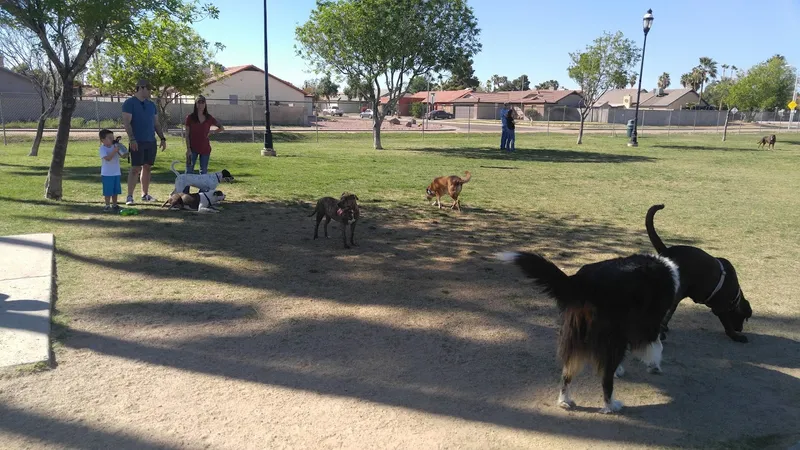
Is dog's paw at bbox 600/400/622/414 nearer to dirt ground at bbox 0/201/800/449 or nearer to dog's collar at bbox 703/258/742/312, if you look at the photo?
dirt ground at bbox 0/201/800/449

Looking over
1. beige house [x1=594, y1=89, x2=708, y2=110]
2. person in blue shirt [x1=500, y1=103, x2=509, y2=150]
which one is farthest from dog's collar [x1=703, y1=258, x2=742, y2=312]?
beige house [x1=594, y1=89, x2=708, y2=110]

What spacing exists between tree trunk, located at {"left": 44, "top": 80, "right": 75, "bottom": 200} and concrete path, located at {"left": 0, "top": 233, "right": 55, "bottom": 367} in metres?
2.98

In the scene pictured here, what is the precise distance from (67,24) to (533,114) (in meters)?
67.5

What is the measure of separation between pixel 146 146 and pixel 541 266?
734 cm

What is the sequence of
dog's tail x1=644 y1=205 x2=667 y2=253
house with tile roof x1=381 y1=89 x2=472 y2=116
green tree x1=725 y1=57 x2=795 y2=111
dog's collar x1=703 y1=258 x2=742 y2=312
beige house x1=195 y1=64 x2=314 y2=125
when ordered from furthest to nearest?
house with tile roof x1=381 y1=89 x2=472 y2=116 → beige house x1=195 y1=64 x2=314 y2=125 → green tree x1=725 y1=57 x2=795 y2=111 → dog's tail x1=644 y1=205 x2=667 y2=253 → dog's collar x1=703 y1=258 x2=742 y2=312

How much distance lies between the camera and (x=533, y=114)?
71062mm

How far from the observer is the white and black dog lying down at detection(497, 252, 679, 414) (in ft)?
9.84

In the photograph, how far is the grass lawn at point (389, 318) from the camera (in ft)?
Answer: 10.5

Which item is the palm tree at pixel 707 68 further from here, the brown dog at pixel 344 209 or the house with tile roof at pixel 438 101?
the brown dog at pixel 344 209

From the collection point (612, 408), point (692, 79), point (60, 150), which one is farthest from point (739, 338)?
point (692, 79)

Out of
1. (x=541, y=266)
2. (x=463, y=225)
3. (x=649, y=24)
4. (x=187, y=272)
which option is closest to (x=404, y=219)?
(x=463, y=225)

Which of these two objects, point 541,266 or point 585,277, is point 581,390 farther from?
point 541,266

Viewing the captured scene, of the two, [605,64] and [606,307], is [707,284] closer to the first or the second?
[606,307]

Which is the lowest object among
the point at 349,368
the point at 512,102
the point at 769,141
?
the point at 349,368
